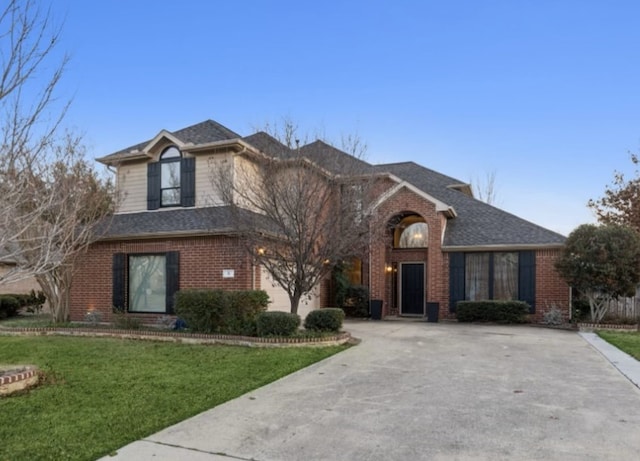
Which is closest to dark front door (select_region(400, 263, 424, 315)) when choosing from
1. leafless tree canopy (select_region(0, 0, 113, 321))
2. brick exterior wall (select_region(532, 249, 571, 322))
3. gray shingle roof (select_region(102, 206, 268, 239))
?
brick exterior wall (select_region(532, 249, 571, 322))

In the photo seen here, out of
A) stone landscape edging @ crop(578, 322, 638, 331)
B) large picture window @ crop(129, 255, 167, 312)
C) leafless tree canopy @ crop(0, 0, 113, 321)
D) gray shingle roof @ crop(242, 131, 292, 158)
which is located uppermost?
gray shingle roof @ crop(242, 131, 292, 158)

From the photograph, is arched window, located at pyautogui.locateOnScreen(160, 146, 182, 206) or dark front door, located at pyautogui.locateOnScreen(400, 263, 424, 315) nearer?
arched window, located at pyautogui.locateOnScreen(160, 146, 182, 206)

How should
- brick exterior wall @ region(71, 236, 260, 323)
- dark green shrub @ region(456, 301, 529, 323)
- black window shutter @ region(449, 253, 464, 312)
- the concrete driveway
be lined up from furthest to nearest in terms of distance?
black window shutter @ region(449, 253, 464, 312) < dark green shrub @ region(456, 301, 529, 323) < brick exterior wall @ region(71, 236, 260, 323) < the concrete driveway

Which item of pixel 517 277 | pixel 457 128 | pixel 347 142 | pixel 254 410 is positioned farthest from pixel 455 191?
pixel 254 410

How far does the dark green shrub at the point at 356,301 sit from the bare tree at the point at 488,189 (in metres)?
22.5

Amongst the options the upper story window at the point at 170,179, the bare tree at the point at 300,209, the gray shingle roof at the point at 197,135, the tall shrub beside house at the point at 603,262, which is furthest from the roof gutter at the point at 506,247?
the upper story window at the point at 170,179

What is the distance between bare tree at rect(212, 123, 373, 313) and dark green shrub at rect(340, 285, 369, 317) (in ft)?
20.4

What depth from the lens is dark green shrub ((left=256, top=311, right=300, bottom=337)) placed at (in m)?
9.76

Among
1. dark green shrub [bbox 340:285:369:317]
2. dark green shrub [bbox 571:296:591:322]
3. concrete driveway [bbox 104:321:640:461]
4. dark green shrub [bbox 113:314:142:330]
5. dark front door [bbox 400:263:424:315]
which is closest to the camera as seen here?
concrete driveway [bbox 104:321:640:461]

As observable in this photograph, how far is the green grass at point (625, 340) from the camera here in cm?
926

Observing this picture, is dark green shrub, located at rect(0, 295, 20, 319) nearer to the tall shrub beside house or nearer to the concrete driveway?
the concrete driveway

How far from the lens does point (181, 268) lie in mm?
13094

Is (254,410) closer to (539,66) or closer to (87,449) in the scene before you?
(87,449)

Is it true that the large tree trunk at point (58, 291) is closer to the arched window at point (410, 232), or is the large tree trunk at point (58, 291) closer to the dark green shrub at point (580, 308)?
the arched window at point (410, 232)
